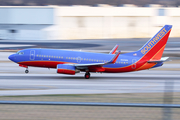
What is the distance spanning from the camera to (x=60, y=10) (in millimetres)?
76625

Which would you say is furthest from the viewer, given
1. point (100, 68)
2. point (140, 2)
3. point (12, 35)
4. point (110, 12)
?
point (140, 2)

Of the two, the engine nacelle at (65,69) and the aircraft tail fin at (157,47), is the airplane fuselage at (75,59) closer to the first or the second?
the aircraft tail fin at (157,47)

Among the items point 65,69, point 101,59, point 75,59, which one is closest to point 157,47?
point 101,59

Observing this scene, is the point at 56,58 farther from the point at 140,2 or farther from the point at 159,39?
the point at 140,2

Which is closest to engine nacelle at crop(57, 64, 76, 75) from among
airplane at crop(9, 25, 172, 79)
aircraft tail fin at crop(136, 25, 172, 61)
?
airplane at crop(9, 25, 172, 79)

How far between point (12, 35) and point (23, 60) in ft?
169

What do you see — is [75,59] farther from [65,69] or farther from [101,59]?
[101,59]

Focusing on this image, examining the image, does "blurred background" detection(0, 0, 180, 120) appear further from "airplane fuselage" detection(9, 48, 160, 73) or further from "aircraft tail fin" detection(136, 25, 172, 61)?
"aircraft tail fin" detection(136, 25, 172, 61)

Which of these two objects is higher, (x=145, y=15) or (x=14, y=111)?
(x=145, y=15)

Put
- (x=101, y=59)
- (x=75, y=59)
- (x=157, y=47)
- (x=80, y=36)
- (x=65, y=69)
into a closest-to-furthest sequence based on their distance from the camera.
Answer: (x=65, y=69), (x=75, y=59), (x=101, y=59), (x=157, y=47), (x=80, y=36)

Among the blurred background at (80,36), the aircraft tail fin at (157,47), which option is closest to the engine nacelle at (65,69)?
the blurred background at (80,36)

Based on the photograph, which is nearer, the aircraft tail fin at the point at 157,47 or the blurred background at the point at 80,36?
the blurred background at the point at 80,36

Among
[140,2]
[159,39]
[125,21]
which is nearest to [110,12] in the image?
[125,21]

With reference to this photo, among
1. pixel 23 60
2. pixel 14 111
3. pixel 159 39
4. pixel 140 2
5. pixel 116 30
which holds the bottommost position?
pixel 14 111
